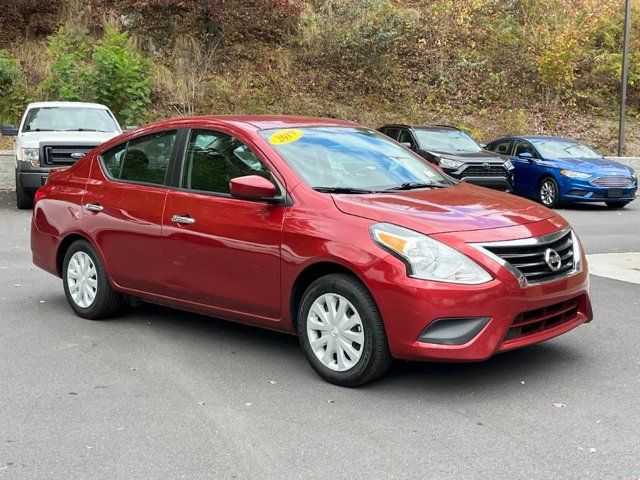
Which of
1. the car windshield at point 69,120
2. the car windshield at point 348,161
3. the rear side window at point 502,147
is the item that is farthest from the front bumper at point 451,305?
the rear side window at point 502,147

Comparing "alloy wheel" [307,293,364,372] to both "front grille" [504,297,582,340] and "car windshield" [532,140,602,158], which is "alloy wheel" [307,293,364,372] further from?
"car windshield" [532,140,602,158]

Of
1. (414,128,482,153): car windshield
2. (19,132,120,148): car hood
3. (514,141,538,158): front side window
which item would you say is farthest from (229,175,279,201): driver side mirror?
(514,141,538,158): front side window

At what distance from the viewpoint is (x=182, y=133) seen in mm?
6340

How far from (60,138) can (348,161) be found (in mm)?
10525

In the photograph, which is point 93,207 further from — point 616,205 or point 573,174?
point 616,205

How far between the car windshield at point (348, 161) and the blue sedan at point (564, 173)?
11183 mm

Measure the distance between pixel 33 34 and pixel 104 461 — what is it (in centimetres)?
2282

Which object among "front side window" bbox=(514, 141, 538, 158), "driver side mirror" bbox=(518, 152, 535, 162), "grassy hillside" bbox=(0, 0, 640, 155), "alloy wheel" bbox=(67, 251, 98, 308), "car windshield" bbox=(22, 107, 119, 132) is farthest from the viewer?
"grassy hillside" bbox=(0, 0, 640, 155)

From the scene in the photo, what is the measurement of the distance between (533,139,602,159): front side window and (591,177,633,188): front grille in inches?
49.5

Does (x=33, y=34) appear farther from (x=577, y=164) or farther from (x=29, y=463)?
(x=29, y=463)

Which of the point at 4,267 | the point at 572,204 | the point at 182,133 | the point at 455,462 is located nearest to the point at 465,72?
the point at 572,204

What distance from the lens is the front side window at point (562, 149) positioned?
17938 millimetres

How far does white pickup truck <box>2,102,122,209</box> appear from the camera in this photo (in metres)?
15.0

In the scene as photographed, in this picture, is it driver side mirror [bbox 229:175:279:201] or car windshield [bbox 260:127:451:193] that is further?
car windshield [bbox 260:127:451:193]
